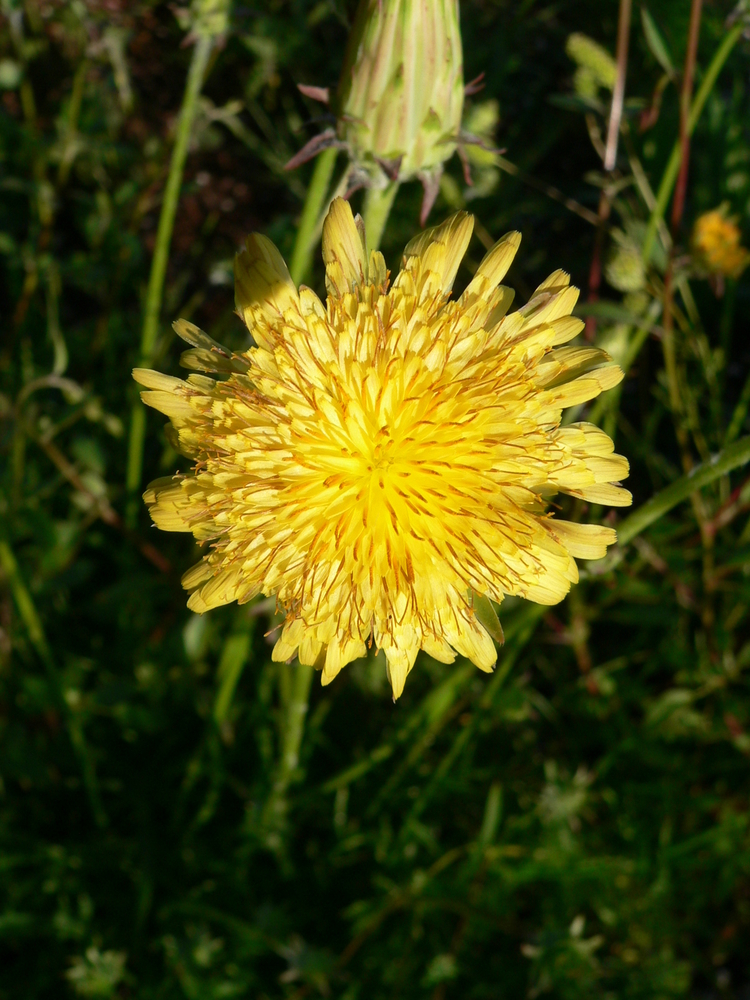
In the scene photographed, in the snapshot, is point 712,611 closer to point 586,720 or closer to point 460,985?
point 586,720

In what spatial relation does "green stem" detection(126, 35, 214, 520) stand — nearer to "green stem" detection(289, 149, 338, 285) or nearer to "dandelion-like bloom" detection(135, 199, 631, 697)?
"green stem" detection(289, 149, 338, 285)

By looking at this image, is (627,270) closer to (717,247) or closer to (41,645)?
(717,247)

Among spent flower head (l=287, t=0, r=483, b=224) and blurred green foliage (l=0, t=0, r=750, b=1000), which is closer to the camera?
spent flower head (l=287, t=0, r=483, b=224)

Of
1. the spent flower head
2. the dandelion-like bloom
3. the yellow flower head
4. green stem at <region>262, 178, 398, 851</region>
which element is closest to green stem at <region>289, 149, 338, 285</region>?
green stem at <region>262, 178, 398, 851</region>

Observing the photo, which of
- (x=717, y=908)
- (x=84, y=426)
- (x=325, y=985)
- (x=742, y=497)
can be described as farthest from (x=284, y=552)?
(x=717, y=908)

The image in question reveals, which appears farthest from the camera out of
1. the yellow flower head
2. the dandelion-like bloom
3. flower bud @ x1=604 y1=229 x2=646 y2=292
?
the yellow flower head

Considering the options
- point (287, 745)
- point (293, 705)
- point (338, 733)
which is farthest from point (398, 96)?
point (338, 733)
